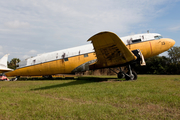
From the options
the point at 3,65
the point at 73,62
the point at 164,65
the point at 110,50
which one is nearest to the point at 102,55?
the point at 110,50

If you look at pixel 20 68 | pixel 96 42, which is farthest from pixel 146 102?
pixel 20 68

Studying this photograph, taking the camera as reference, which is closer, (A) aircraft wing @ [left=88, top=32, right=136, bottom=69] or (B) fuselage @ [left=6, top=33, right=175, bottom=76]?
(A) aircraft wing @ [left=88, top=32, right=136, bottom=69]

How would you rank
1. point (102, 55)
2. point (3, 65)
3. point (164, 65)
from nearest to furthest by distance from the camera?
1. point (102, 55)
2. point (3, 65)
3. point (164, 65)

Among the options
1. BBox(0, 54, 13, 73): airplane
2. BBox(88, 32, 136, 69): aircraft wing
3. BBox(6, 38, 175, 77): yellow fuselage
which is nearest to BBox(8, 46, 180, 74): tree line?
BBox(0, 54, 13, 73): airplane

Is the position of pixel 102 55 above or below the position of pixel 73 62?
above

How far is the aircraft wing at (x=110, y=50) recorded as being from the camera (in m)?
8.62

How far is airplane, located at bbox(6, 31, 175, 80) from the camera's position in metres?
9.48

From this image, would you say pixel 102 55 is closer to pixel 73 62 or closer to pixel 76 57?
pixel 76 57

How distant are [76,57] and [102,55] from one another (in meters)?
3.95

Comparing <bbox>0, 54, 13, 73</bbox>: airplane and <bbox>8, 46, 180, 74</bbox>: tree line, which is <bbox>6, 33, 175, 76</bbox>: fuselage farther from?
<bbox>8, 46, 180, 74</bbox>: tree line

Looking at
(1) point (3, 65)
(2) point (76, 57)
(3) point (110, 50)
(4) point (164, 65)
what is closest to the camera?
(3) point (110, 50)

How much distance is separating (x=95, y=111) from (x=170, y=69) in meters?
40.3

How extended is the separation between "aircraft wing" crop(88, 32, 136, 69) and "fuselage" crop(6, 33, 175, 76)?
1.53 m

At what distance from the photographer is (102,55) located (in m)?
10.6
